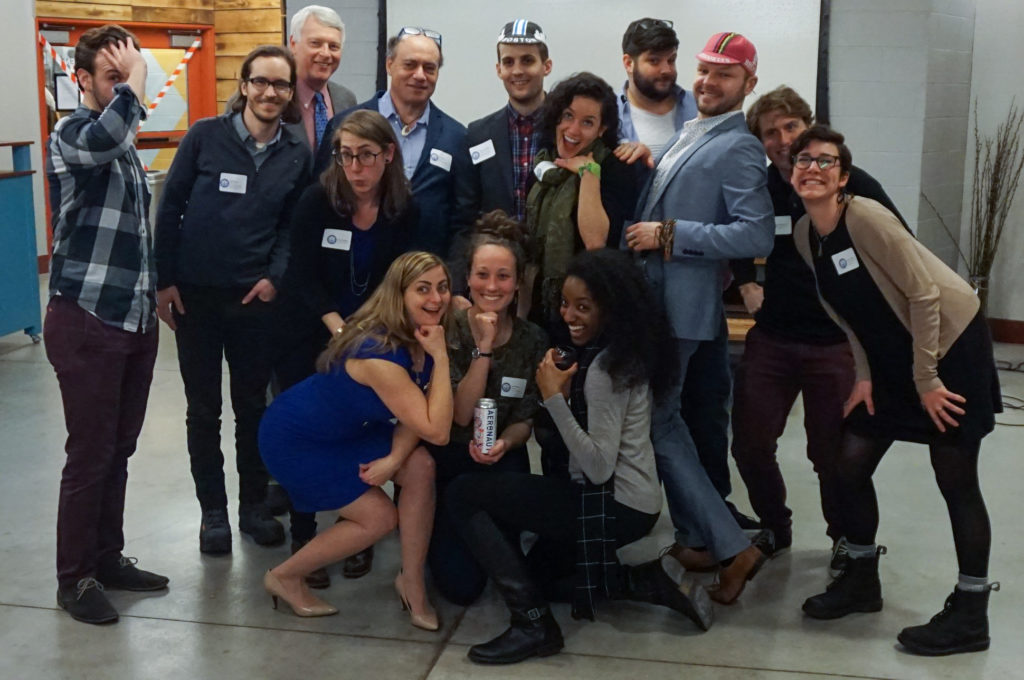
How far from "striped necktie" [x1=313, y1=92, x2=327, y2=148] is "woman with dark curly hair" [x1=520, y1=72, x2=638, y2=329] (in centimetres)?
99

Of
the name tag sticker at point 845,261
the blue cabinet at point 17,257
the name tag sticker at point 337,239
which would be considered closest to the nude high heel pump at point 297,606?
the name tag sticker at point 337,239

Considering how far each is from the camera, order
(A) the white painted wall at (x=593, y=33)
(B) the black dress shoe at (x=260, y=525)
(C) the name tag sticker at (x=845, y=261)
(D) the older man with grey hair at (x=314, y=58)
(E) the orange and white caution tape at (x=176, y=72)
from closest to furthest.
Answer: (C) the name tag sticker at (x=845, y=261)
(B) the black dress shoe at (x=260, y=525)
(D) the older man with grey hair at (x=314, y=58)
(A) the white painted wall at (x=593, y=33)
(E) the orange and white caution tape at (x=176, y=72)

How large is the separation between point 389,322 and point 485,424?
37cm

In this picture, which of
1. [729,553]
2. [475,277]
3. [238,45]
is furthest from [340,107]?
[238,45]

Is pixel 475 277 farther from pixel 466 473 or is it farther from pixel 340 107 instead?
pixel 340 107

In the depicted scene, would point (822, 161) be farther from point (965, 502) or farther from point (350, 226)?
point (350, 226)

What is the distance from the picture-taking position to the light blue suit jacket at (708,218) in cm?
311

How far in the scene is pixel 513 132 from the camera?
11.4 ft

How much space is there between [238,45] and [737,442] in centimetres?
815

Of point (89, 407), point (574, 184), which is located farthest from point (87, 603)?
point (574, 184)

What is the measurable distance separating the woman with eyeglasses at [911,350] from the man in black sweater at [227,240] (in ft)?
5.13

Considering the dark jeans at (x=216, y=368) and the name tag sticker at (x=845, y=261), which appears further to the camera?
the dark jeans at (x=216, y=368)

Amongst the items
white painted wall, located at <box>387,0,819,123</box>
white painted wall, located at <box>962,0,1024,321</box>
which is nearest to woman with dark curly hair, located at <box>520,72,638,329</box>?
white painted wall, located at <box>387,0,819,123</box>

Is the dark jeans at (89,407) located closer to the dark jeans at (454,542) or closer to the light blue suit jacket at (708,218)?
the dark jeans at (454,542)
